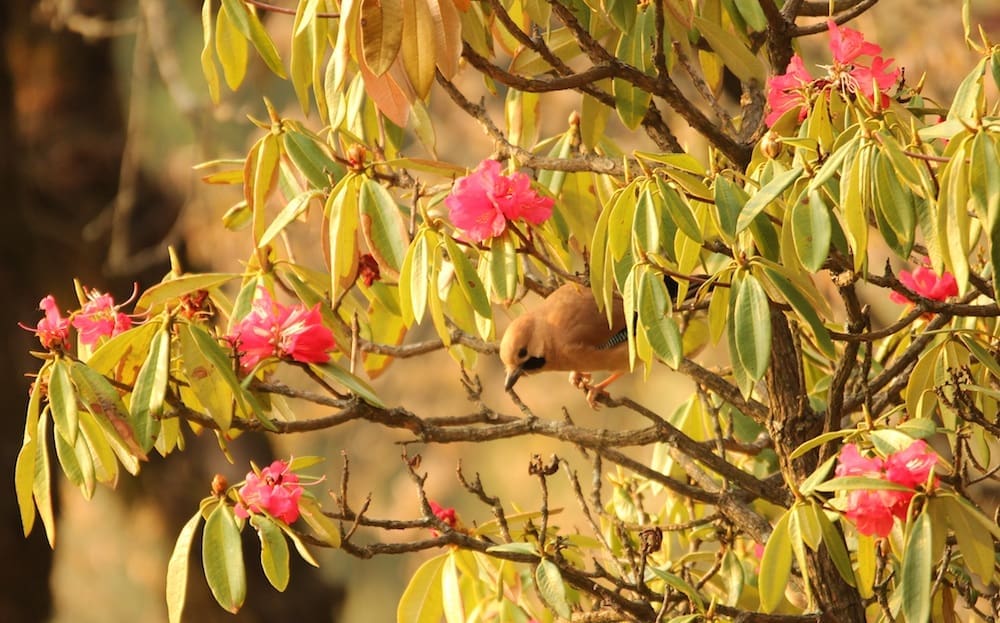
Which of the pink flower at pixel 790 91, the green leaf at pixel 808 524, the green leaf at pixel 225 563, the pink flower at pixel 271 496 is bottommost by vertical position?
the green leaf at pixel 225 563

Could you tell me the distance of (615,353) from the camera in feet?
8.86

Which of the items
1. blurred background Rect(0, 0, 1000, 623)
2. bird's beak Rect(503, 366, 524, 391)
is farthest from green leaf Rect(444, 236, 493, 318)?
blurred background Rect(0, 0, 1000, 623)

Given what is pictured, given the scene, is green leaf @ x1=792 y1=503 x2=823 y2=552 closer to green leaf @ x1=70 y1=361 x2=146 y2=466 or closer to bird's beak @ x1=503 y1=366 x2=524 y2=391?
green leaf @ x1=70 y1=361 x2=146 y2=466

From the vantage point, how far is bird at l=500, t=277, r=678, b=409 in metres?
2.59

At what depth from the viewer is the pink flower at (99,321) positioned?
180 cm

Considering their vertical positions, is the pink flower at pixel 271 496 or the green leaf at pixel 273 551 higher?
the pink flower at pixel 271 496

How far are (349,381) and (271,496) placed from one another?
18 cm

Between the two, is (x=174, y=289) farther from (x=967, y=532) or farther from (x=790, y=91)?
(x=967, y=532)

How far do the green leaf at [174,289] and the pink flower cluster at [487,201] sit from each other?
353mm

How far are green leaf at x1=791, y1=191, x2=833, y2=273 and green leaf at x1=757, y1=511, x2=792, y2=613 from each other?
0.30 m

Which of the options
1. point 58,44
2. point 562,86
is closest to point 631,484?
point 562,86

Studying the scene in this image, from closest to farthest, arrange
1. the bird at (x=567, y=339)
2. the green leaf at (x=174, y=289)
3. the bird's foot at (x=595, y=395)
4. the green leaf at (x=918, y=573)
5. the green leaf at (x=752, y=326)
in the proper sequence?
the green leaf at (x=918, y=573) < the green leaf at (x=752, y=326) < the green leaf at (x=174, y=289) < the bird's foot at (x=595, y=395) < the bird at (x=567, y=339)

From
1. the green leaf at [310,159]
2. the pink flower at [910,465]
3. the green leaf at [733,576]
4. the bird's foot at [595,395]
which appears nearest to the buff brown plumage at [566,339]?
the bird's foot at [595,395]

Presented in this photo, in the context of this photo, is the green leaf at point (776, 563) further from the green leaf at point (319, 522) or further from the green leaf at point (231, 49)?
the green leaf at point (231, 49)
